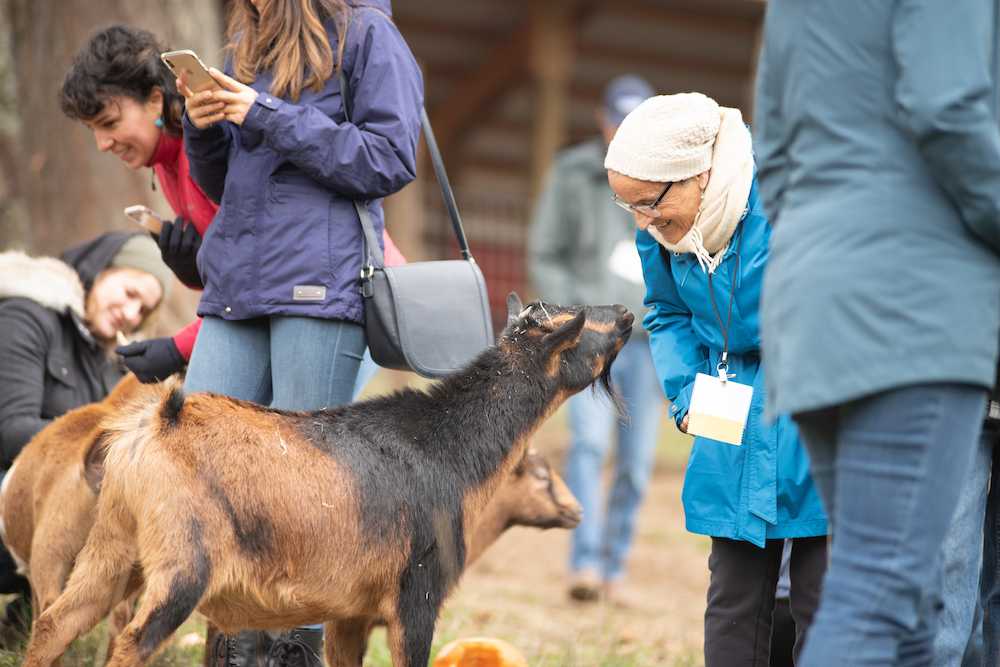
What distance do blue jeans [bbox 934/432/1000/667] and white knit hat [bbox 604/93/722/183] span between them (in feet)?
3.51

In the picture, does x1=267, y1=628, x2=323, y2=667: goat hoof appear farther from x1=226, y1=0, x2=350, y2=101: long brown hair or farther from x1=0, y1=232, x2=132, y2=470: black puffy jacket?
x1=226, y1=0, x2=350, y2=101: long brown hair

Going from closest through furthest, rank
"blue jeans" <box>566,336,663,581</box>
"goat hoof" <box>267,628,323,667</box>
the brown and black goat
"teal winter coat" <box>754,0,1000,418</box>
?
"teal winter coat" <box>754,0,1000,418</box>
the brown and black goat
"goat hoof" <box>267,628,323,667</box>
"blue jeans" <box>566,336,663,581</box>

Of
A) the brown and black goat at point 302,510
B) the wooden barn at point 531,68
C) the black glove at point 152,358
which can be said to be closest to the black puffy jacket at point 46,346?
the black glove at point 152,358

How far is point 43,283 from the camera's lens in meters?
4.95

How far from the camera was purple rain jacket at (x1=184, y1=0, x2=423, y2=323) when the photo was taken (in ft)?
12.0

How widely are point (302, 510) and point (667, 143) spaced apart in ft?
4.36

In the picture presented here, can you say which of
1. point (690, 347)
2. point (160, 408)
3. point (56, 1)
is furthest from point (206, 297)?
point (56, 1)

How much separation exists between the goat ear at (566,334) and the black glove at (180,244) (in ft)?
3.83

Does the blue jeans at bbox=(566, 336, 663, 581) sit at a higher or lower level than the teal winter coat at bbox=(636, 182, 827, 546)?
lower

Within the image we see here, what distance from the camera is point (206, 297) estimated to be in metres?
3.87

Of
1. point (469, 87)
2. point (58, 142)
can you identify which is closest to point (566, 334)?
point (58, 142)

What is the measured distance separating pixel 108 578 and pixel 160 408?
0.51 metres

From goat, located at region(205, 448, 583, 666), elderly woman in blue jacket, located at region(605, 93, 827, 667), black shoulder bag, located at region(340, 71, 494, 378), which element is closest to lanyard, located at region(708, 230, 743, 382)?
elderly woman in blue jacket, located at region(605, 93, 827, 667)

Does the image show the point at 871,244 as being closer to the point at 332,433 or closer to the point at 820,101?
the point at 820,101
